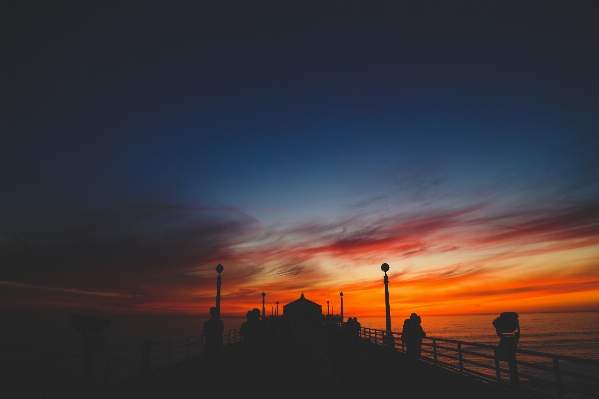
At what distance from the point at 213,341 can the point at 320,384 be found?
3793mm

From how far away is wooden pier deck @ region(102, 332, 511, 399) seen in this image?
1084 centimetres

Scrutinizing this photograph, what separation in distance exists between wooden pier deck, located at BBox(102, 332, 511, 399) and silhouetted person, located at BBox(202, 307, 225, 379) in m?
0.68

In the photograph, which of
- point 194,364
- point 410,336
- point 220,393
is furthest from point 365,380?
point 194,364

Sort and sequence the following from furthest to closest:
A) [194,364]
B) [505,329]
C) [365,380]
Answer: [194,364] < [365,380] < [505,329]

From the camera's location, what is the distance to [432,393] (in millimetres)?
10953

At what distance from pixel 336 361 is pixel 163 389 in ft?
18.7

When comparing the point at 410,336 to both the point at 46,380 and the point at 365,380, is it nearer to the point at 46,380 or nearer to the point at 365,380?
the point at 365,380

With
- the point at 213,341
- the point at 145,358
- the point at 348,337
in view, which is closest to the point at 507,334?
the point at 348,337

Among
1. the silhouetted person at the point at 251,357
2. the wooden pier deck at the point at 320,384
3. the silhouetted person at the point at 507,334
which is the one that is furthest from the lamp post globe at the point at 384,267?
the silhouetted person at the point at 507,334

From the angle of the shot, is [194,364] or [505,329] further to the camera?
[194,364]

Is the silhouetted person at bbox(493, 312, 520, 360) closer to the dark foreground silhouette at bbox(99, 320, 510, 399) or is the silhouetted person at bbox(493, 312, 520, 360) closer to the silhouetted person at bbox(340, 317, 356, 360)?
the dark foreground silhouette at bbox(99, 320, 510, 399)

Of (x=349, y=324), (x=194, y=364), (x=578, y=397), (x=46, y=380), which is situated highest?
(x=349, y=324)

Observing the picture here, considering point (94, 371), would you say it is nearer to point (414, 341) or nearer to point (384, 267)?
point (414, 341)

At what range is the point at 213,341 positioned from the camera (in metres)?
12.6
